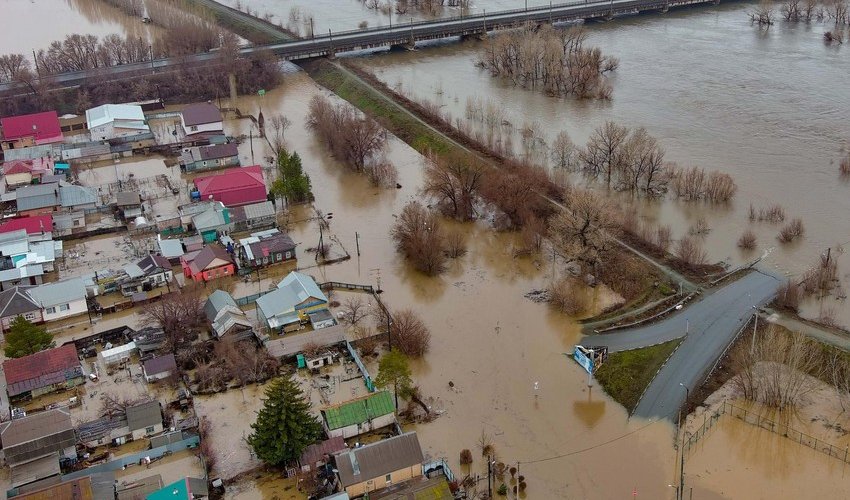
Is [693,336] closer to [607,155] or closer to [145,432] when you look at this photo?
[607,155]

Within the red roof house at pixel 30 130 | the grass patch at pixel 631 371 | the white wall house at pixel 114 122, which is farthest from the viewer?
the white wall house at pixel 114 122

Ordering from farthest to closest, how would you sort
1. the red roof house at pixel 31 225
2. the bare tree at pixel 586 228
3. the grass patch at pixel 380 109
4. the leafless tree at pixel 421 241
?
the grass patch at pixel 380 109, the red roof house at pixel 31 225, the leafless tree at pixel 421 241, the bare tree at pixel 586 228

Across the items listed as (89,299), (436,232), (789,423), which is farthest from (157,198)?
(789,423)

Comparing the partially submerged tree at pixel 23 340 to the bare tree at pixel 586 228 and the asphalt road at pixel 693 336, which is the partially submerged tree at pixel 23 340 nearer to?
the asphalt road at pixel 693 336

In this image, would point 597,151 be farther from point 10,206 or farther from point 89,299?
point 10,206

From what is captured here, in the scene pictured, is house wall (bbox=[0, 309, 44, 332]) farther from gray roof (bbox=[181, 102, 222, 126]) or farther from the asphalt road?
the asphalt road

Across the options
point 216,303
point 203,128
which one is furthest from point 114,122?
point 216,303

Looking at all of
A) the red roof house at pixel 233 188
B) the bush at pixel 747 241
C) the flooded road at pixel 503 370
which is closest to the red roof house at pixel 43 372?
the flooded road at pixel 503 370
